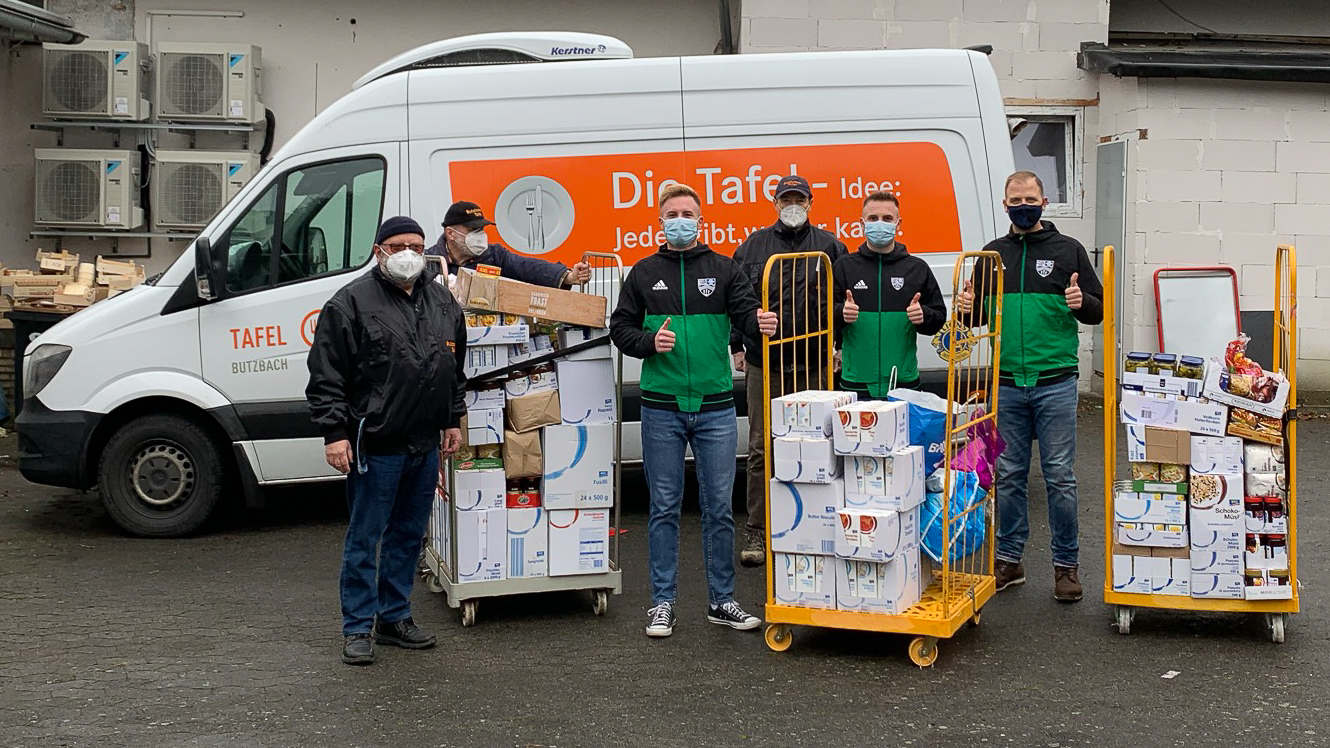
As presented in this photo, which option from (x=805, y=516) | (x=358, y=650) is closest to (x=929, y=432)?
(x=805, y=516)

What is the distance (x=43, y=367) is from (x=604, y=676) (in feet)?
14.5

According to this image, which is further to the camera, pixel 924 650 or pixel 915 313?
pixel 915 313

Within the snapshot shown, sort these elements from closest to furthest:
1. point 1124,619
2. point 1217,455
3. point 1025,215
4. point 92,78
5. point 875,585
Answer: point 875,585
point 1217,455
point 1124,619
point 1025,215
point 92,78

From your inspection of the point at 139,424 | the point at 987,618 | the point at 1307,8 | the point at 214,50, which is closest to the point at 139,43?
the point at 214,50

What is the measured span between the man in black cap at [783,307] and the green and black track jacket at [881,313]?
171 mm

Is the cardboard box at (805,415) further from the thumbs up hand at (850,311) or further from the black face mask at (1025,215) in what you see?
the black face mask at (1025,215)

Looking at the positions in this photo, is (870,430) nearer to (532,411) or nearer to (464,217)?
(532,411)

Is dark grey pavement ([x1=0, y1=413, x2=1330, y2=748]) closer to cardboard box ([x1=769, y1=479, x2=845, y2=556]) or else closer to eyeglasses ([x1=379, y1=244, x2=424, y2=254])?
cardboard box ([x1=769, y1=479, x2=845, y2=556])

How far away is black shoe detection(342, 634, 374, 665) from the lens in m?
5.84

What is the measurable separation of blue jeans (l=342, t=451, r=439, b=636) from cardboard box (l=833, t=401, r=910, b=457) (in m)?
1.76

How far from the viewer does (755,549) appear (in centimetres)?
752

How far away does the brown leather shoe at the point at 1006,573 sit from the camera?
6.94 m

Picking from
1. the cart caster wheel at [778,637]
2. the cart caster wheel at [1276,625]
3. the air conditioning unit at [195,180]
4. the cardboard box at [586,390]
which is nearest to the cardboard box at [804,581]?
the cart caster wheel at [778,637]

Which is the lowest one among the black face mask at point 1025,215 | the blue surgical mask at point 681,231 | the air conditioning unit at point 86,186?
the blue surgical mask at point 681,231
